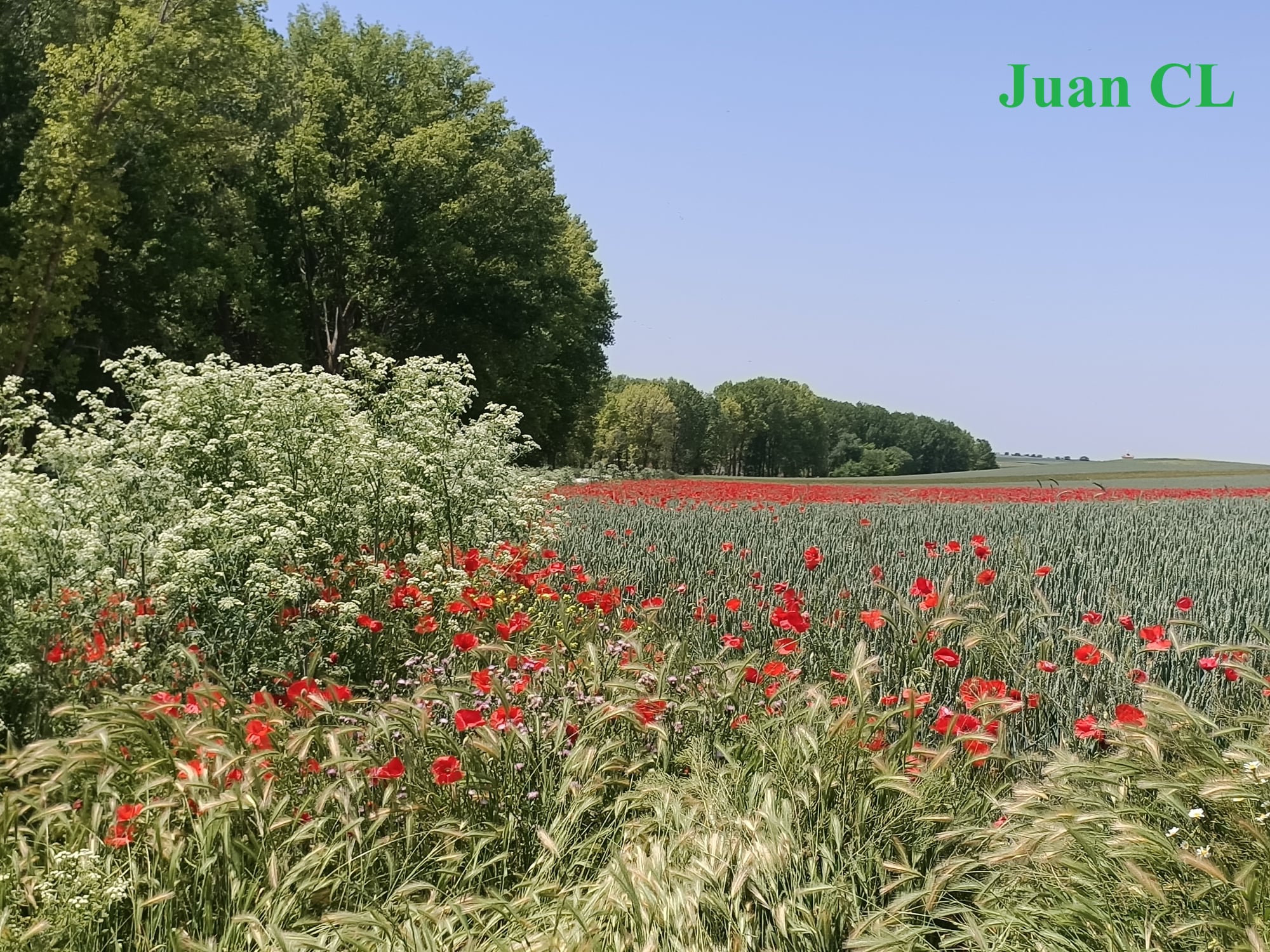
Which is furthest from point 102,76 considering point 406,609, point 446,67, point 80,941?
point 80,941

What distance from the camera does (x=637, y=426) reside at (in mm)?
77812

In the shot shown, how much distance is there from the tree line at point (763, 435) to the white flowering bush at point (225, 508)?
49532 millimetres

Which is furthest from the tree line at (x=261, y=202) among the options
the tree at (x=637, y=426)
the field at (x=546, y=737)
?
the tree at (x=637, y=426)

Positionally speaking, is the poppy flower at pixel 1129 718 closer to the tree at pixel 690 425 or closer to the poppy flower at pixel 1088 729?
the poppy flower at pixel 1088 729

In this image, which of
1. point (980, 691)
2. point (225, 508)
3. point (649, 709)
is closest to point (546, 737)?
point (649, 709)

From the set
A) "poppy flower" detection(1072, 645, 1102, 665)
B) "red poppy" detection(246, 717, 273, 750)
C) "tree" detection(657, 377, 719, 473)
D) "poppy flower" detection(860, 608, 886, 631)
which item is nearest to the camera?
"red poppy" detection(246, 717, 273, 750)

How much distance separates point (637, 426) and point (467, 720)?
7441cm

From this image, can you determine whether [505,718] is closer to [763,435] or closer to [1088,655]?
[1088,655]

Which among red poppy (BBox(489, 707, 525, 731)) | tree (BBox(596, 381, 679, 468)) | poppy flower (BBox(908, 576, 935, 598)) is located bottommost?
red poppy (BBox(489, 707, 525, 731))

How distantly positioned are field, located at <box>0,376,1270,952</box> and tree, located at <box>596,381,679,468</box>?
227 ft

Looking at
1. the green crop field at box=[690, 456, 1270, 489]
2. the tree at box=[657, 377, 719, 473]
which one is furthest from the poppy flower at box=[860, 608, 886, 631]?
the tree at box=[657, 377, 719, 473]

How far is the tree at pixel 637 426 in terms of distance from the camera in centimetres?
7675

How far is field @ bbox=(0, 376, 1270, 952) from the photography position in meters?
2.98

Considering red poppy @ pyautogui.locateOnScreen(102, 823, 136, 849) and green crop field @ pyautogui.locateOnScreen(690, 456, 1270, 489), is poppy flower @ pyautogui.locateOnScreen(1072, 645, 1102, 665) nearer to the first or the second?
red poppy @ pyautogui.locateOnScreen(102, 823, 136, 849)
